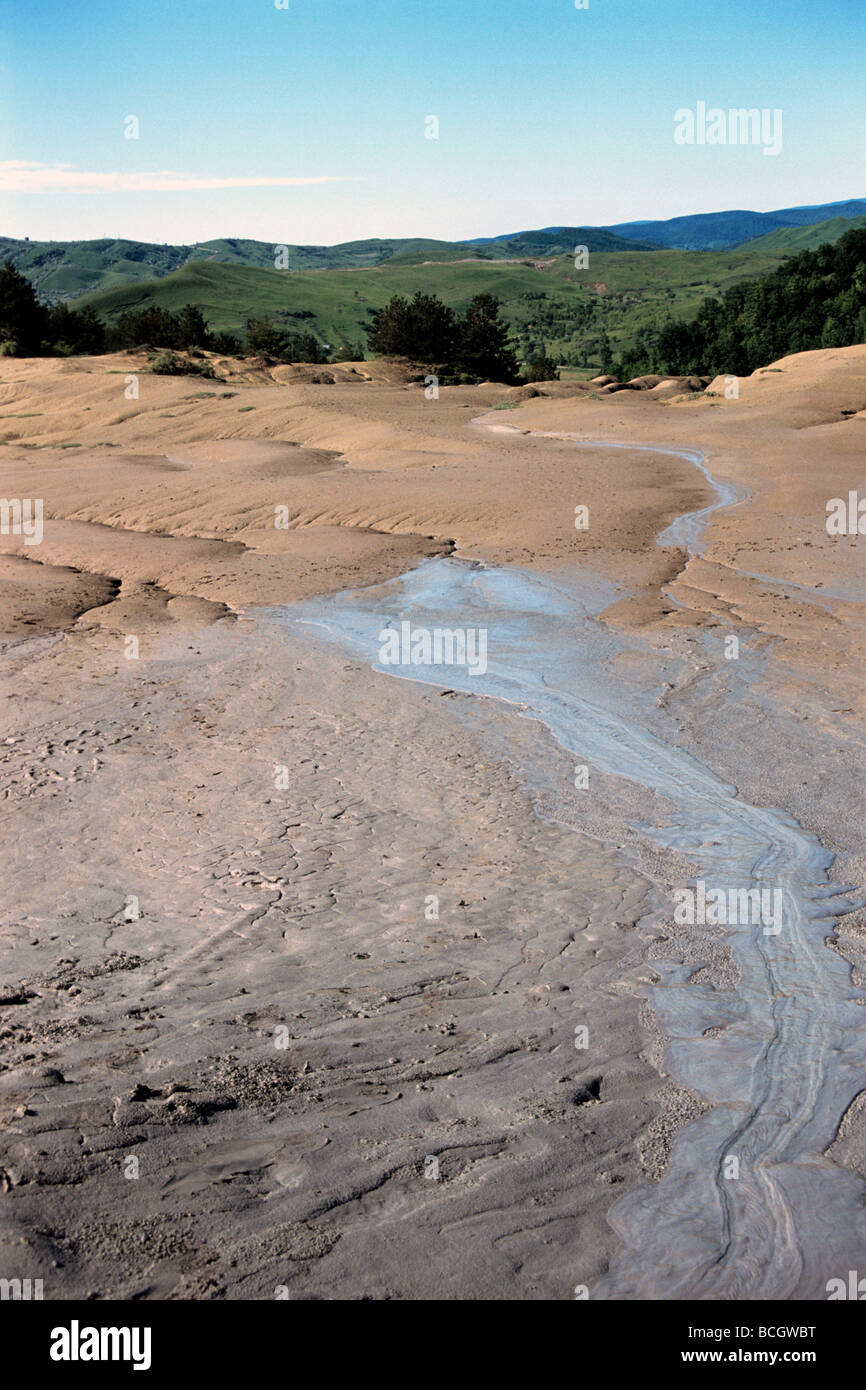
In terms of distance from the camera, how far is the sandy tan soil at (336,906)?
135 inches

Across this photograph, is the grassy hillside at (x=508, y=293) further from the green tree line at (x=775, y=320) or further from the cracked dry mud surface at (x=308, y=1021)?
the cracked dry mud surface at (x=308, y=1021)

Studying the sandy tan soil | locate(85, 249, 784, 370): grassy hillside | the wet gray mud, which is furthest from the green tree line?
the wet gray mud

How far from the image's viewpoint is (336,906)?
571 cm

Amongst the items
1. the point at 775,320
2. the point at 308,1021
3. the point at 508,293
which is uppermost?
the point at 508,293

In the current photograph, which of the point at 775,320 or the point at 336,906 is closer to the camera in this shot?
the point at 336,906

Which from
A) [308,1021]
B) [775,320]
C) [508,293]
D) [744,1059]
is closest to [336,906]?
[308,1021]

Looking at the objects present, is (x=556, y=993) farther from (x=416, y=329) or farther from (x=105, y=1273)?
(x=416, y=329)

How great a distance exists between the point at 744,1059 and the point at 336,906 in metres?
2.19

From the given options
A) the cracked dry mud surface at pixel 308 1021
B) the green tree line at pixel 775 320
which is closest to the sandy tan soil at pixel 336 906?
the cracked dry mud surface at pixel 308 1021

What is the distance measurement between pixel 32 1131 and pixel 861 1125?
114 inches

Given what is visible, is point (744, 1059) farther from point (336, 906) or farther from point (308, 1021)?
point (336, 906)

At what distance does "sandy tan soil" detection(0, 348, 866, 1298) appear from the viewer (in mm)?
3424

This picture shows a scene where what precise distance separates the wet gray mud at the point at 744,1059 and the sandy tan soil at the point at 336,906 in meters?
0.13

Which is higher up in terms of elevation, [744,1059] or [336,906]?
[336,906]
